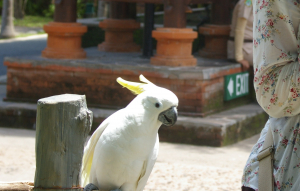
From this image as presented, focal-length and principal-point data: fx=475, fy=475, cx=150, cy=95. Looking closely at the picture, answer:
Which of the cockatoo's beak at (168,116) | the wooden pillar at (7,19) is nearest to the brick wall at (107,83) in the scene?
the cockatoo's beak at (168,116)

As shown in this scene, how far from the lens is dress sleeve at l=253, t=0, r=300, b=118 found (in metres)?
2.09

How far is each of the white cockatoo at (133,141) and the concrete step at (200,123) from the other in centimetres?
306

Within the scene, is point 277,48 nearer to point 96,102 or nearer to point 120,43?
point 96,102

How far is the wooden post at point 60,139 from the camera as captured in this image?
2.59 metres

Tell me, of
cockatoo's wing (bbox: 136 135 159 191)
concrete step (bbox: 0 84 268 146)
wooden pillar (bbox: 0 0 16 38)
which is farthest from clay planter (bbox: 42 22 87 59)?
wooden pillar (bbox: 0 0 16 38)

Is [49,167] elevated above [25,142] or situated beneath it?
elevated above

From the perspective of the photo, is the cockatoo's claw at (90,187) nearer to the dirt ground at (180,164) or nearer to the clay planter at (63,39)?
the dirt ground at (180,164)

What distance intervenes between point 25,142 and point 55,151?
3524 mm

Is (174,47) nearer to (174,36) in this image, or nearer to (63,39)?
(174,36)

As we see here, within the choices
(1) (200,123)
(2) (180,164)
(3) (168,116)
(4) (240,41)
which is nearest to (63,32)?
(1) (200,123)

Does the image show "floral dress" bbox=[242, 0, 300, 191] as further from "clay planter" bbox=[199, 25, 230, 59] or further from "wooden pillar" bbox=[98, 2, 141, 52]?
"wooden pillar" bbox=[98, 2, 141, 52]

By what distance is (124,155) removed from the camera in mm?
2836

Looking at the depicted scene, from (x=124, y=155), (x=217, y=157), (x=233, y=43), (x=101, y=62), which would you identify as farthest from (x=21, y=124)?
(x=124, y=155)

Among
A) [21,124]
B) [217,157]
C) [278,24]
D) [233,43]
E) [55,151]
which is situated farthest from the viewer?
[233,43]
